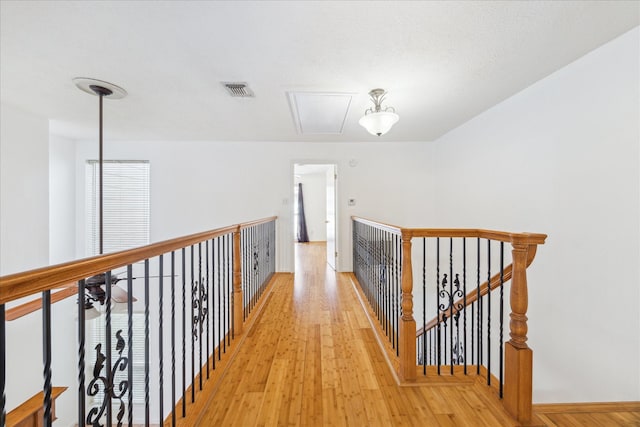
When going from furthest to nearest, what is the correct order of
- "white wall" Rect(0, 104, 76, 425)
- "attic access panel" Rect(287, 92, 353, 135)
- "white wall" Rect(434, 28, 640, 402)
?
"white wall" Rect(0, 104, 76, 425) → "attic access panel" Rect(287, 92, 353, 135) → "white wall" Rect(434, 28, 640, 402)

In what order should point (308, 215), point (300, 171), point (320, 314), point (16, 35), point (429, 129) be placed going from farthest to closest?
point (308, 215) → point (300, 171) → point (429, 129) → point (320, 314) → point (16, 35)

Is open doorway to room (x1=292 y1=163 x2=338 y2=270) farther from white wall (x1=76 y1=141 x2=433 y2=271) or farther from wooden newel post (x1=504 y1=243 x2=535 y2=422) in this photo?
wooden newel post (x1=504 y1=243 x2=535 y2=422)

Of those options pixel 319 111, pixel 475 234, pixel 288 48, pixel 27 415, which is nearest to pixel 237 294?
pixel 475 234

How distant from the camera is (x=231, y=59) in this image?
7.38 feet

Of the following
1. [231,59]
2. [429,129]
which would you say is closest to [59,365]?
[231,59]

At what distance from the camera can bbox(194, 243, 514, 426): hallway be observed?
60.2 inches

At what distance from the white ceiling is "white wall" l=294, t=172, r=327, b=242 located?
19.2ft

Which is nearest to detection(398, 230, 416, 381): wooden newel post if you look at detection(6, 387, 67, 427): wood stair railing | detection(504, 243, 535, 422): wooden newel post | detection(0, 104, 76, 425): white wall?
detection(504, 243, 535, 422): wooden newel post

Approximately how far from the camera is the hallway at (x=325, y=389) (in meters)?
1.53

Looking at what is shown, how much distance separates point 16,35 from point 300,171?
22.4ft

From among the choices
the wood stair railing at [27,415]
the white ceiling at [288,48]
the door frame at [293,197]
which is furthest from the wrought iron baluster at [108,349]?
the door frame at [293,197]

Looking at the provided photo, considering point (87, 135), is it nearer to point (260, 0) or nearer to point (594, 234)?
point (260, 0)

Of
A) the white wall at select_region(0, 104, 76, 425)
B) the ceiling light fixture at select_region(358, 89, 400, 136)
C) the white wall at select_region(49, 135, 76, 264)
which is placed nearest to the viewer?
the ceiling light fixture at select_region(358, 89, 400, 136)

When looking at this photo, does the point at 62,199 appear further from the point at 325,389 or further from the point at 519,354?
the point at 519,354
